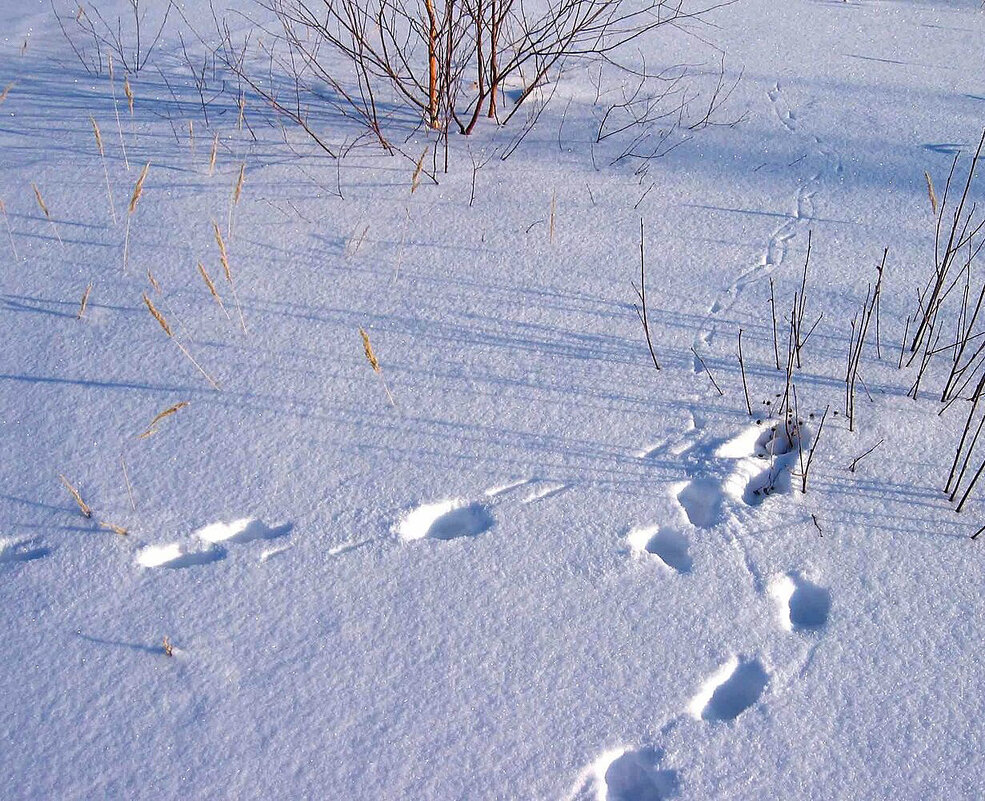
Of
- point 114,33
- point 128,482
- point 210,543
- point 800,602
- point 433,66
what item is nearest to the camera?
point 800,602

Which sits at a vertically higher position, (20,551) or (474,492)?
(474,492)

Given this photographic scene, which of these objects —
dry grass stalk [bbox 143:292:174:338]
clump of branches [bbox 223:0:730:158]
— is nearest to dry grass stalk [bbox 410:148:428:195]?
clump of branches [bbox 223:0:730:158]

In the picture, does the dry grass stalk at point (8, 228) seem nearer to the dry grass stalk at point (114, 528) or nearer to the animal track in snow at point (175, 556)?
the dry grass stalk at point (114, 528)

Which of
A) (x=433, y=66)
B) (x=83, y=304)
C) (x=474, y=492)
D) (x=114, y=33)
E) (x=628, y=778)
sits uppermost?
(x=114, y=33)

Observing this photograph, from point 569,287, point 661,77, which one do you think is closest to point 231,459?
point 569,287

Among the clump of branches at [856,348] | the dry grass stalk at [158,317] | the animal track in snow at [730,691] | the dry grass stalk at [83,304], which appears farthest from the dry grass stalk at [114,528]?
the clump of branches at [856,348]

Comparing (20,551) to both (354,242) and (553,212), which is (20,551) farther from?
(553,212)

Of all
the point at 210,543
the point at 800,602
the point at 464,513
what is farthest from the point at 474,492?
the point at 800,602

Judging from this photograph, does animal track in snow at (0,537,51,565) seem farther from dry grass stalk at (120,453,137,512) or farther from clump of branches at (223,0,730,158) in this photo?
clump of branches at (223,0,730,158)

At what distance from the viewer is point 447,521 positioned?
1.71 meters

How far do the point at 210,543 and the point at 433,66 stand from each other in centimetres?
192

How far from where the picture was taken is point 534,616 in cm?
152

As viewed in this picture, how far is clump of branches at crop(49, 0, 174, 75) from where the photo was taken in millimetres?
3619

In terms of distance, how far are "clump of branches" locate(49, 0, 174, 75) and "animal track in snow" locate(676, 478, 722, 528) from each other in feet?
10.2
